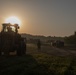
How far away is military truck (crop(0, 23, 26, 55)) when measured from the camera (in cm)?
3119

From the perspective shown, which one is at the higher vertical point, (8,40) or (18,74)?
(8,40)

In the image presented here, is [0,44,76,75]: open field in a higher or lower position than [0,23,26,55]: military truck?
lower

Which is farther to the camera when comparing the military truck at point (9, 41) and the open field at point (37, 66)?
the military truck at point (9, 41)

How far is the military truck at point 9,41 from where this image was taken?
3119cm

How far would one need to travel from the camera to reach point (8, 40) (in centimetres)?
3142

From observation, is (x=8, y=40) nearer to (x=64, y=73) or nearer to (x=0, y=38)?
(x=0, y=38)

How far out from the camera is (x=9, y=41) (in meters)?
31.3

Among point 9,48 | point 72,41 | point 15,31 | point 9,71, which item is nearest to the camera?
point 9,71

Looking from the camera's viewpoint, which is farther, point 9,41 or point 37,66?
point 9,41

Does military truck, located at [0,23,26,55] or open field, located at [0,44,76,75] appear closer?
open field, located at [0,44,76,75]

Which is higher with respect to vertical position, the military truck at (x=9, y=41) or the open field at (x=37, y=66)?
the military truck at (x=9, y=41)

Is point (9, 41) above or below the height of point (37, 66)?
above

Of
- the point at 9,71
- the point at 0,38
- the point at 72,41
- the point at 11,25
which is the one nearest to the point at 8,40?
the point at 0,38

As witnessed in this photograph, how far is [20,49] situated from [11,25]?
11.5 feet
